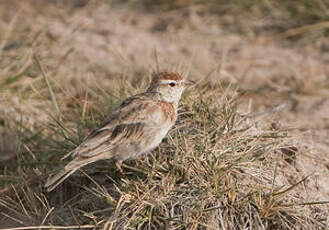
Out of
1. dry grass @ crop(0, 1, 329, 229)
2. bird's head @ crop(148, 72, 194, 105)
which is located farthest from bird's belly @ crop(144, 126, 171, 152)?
bird's head @ crop(148, 72, 194, 105)

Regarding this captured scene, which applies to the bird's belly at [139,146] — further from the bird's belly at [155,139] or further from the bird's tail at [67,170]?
the bird's tail at [67,170]

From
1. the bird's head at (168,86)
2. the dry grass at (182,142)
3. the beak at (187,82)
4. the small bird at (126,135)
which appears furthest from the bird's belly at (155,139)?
the beak at (187,82)

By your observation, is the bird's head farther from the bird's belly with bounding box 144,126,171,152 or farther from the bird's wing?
the bird's belly with bounding box 144,126,171,152

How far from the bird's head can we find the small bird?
0.13 metres

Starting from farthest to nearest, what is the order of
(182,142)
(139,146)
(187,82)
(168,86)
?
1. (187,82)
2. (168,86)
3. (182,142)
4. (139,146)

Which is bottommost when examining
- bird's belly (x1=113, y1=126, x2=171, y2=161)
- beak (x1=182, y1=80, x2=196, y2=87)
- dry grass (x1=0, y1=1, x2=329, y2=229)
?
dry grass (x1=0, y1=1, x2=329, y2=229)

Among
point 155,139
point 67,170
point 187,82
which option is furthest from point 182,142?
point 67,170

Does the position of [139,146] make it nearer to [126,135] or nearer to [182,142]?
[126,135]

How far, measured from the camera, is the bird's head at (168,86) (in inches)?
190

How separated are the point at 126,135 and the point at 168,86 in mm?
647

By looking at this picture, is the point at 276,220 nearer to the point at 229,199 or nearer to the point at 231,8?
the point at 229,199

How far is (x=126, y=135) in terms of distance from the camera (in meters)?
4.48

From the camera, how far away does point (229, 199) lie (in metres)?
4.11

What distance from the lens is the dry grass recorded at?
407cm
